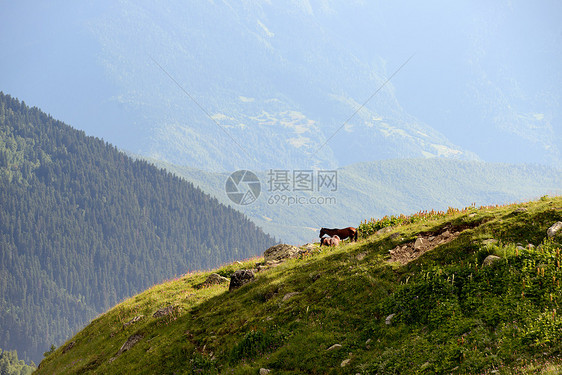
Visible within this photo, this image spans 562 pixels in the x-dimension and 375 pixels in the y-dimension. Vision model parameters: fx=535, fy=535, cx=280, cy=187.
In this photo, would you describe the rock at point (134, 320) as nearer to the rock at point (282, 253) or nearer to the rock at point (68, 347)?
the rock at point (68, 347)

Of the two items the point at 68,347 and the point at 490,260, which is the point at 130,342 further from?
the point at 490,260

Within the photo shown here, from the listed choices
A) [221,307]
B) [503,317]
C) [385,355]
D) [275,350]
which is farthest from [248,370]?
[503,317]

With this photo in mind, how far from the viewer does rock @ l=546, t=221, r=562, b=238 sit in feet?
56.5

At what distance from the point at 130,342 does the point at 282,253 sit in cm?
945

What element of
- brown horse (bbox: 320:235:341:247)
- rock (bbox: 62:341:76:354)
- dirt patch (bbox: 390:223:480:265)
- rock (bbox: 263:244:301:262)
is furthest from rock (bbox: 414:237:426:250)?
rock (bbox: 62:341:76:354)

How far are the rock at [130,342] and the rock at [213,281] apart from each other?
592cm

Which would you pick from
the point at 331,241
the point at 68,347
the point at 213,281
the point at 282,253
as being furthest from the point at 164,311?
the point at 331,241

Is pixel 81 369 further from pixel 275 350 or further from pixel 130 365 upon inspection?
pixel 275 350

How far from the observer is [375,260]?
68.3 ft

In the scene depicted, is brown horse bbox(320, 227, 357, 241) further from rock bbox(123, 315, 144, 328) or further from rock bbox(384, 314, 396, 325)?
rock bbox(123, 315, 144, 328)

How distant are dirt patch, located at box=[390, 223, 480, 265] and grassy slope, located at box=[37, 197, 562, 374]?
349 mm

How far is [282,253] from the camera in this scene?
29.9 metres

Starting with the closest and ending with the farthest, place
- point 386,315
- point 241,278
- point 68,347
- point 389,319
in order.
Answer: point 389,319
point 386,315
point 241,278
point 68,347

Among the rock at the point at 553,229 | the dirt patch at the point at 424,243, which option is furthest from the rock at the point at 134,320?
the rock at the point at 553,229
